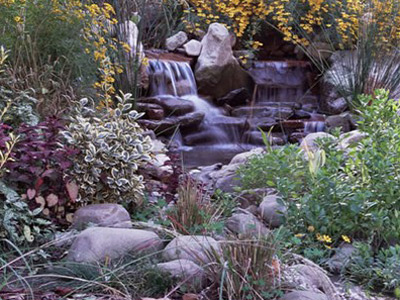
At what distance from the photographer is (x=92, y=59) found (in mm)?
5613

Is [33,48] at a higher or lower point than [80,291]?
higher

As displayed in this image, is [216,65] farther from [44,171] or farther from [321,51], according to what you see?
[44,171]

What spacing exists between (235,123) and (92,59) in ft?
11.9

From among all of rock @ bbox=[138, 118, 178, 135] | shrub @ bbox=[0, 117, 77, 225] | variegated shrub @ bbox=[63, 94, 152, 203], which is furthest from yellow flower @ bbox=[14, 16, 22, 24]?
rock @ bbox=[138, 118, 178, 135]

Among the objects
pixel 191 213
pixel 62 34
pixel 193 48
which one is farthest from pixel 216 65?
pixel 191 213

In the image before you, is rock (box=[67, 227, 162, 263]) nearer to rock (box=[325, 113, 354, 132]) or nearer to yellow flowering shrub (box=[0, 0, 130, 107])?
yellow flowering shrub (box=[0, 0, 130, 107])

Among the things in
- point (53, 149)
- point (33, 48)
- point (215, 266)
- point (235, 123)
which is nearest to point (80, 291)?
point (215, 266)

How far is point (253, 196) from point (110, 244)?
167 centimetres

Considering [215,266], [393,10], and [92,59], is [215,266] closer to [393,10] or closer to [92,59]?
[92,59]

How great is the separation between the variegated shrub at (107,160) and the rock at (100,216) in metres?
0.17

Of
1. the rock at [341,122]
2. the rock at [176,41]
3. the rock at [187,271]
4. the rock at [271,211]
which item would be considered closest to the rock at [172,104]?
the rock at [176,41]

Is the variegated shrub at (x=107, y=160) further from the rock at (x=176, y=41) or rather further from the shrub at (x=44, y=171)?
the rock at (x=176, y=41)

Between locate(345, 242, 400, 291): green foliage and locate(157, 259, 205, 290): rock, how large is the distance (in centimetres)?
95

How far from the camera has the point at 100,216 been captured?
3.48 metres
